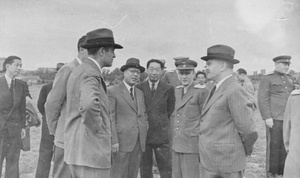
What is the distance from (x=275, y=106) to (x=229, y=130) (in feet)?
9.50

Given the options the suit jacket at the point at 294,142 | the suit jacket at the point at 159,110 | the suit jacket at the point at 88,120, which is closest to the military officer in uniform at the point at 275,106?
the suit jacket at the point at 159,110

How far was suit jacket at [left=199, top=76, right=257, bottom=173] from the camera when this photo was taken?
9.78 ft

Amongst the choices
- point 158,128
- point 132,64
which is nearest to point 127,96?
point 132,64

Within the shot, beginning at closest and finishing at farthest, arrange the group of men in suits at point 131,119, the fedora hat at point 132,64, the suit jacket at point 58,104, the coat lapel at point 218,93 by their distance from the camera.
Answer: the group of men in suits at point 131,119 < the coat lapel at point 218,93 < the suit jacket at point 58,104 < the fedora hat at point 132,64

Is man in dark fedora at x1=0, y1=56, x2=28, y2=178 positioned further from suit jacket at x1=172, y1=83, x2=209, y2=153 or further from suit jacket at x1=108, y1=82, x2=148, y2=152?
suit jacket at x1=172, y1=83, x2=209, y2=153

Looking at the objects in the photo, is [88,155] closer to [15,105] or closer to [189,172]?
[189,172]

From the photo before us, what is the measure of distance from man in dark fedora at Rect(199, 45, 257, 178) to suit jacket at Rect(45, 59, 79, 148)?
5.01 ft

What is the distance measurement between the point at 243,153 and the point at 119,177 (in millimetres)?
1751

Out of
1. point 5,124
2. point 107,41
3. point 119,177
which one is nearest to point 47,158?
point 5,124

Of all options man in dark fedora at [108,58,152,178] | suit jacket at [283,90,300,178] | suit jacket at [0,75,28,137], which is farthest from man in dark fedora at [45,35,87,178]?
suit jacket at [283,90,300,178]

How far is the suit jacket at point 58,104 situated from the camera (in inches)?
134

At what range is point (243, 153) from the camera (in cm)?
309

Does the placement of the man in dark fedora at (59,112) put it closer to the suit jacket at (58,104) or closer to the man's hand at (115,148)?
the suit jacket at (58,104)

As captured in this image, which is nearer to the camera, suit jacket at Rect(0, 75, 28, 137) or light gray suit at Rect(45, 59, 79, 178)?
light gray suit at Rect(45, 59, 79, 178)
